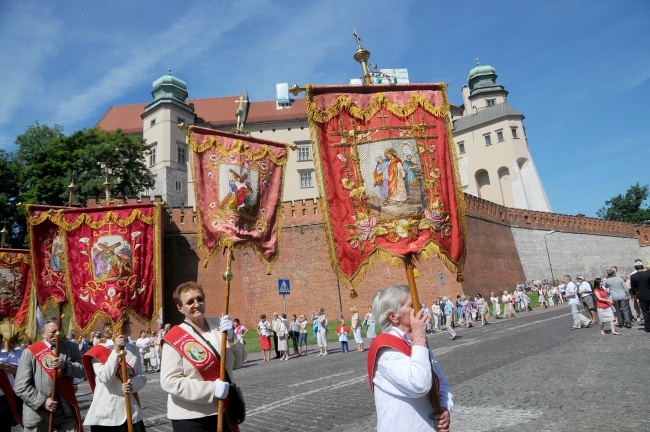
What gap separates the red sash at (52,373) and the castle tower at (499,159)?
2272 inches

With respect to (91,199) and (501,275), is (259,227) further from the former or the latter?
(501,275)

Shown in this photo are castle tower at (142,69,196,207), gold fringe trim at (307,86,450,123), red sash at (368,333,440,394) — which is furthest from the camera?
castle tower at (142,69,196,207)

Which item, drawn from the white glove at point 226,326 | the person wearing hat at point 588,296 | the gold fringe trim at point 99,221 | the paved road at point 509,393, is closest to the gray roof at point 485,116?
the person wearing hat at point 588,296

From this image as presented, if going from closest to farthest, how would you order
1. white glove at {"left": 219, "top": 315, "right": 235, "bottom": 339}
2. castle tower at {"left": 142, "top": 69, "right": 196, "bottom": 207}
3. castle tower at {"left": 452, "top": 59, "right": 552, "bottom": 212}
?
1. white glove at {"left": 219, "top": 315, "right": 235, "bottom": 339}
2. castle tower at {"left": 142, "top": 69, "right": 196, "bottom": 207}
3. castle tower at {"left": 452, "top": 59, "right": 552, "bottom": 212}

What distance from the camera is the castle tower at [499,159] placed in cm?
5719

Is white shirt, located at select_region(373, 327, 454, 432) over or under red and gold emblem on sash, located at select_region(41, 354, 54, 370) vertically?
under

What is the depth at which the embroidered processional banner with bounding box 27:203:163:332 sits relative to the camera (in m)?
6.33

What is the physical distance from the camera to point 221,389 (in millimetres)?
3455

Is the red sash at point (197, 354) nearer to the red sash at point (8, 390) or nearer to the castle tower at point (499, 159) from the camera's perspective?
the red sash at point (8, 390)

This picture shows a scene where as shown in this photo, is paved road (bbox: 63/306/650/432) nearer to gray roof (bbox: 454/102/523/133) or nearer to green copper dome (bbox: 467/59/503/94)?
gray roof (bbox: 454/102/523/133)

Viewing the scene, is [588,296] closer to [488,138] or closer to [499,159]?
[499,159]

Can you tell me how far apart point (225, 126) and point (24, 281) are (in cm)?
5067

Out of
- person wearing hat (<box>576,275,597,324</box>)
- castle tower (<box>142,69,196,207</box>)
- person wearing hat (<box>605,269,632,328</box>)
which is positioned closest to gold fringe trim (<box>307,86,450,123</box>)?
person wearing hat (<box>605,269,632,328</box>)

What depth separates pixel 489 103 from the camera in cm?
6506
